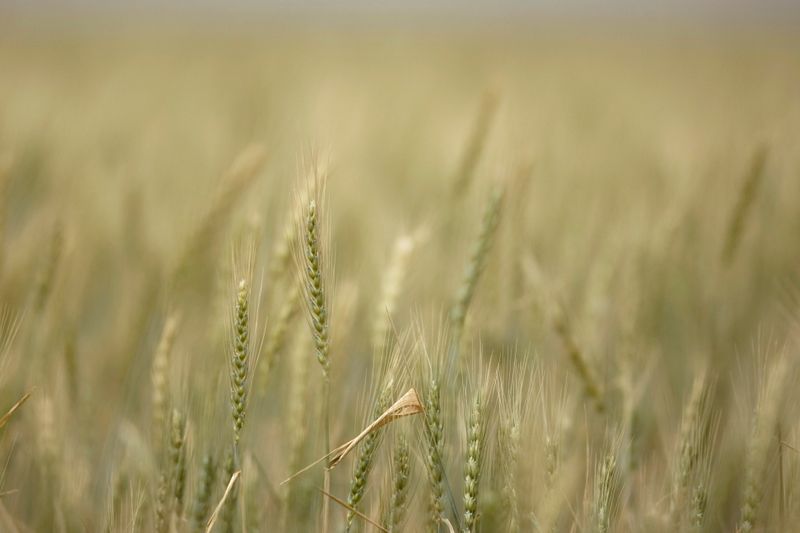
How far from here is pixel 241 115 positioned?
4.12 m

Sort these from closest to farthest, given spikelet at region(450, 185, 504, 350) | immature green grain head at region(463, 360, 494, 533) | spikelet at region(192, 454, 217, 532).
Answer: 1. immature green grain head at region(463, 360, 494, 533)
2. spikelet at region(192, 454, 217, 532)
3. spikelet at region(450, 185, 504, 350)

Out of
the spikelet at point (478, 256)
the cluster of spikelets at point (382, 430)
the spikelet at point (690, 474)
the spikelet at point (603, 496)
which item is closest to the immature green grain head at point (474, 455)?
the cluster of spikelets at point (382, 430)

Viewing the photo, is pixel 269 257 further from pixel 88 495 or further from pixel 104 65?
pixel 104 65

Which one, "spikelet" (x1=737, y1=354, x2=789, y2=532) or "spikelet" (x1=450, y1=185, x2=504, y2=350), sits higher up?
"spikelet" (x1=450, y1=185, x2=504, y2=350)

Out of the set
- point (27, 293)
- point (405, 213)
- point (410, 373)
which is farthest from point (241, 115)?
point (410, 373)

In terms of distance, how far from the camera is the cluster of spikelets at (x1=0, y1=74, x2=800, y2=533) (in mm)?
855

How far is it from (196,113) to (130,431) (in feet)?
11.6

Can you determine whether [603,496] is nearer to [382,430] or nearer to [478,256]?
[382,430]

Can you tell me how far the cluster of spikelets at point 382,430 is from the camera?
2.81ft

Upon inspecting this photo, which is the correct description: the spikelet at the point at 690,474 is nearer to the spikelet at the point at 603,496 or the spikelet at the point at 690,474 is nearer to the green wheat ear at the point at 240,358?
the spikelet at the point at 603,496

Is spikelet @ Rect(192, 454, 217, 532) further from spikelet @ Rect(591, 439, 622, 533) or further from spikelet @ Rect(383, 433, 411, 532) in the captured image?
spikelet @ Rect(591, 439, 622, 533)

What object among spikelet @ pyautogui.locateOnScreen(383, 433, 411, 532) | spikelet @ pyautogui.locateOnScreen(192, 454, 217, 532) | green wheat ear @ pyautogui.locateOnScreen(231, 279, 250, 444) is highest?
green wheat ear @ pyautogui.locateOnScreen(231, 279, 250, 444)

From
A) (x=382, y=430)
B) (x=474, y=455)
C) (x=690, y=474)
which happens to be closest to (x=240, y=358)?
(x=382, y=430)

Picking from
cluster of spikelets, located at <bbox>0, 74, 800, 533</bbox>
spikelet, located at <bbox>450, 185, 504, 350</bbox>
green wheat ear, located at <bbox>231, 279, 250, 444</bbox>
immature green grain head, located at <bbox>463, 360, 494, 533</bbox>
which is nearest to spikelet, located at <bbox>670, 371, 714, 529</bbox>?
cluster of spikelets, located at <bbox>0, 74, 800, 533</bbox>
